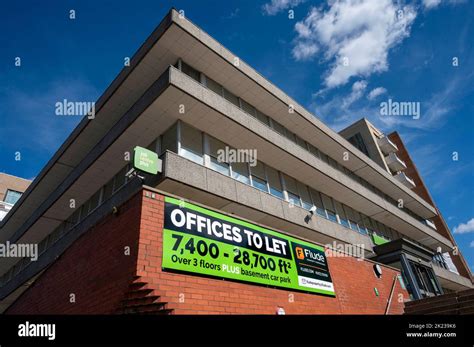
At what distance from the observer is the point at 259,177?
1400cm

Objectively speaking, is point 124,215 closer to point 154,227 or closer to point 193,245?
point 154,227

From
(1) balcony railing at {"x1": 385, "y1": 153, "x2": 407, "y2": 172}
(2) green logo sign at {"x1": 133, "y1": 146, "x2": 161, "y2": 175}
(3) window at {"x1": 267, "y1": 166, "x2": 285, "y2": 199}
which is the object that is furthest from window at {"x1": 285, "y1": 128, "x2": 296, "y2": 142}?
(1) balcony railing at {"x1": 385, "y1": 153, "x2": 407, "y2": 172}

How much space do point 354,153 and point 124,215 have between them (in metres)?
16.9

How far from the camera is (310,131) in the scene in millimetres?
18203

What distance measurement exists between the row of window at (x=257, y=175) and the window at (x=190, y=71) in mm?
2542

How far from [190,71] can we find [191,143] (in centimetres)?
357

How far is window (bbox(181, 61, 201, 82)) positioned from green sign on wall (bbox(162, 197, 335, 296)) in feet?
23.7

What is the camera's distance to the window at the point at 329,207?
57.6 ft

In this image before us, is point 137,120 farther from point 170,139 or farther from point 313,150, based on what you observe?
point 313,150

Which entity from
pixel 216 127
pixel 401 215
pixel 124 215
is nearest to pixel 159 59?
pixel 216 127

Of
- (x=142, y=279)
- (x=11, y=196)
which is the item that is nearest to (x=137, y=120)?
(x=142, y=279)

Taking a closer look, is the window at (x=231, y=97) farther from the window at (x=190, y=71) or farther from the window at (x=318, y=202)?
the window at (x=318, y=202)

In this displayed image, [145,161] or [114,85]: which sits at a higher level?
[114,85]

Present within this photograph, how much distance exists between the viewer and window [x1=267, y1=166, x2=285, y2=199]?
47.5 feet
